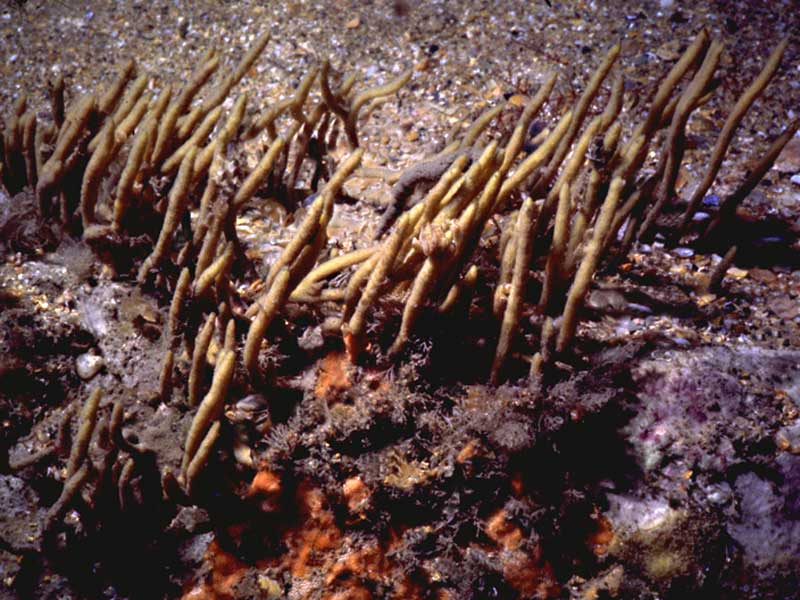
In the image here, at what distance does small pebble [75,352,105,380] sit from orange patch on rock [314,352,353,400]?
3.43ft

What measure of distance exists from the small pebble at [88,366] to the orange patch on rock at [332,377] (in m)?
1.05

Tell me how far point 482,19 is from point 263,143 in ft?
6.76

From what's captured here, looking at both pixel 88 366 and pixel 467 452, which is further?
pixel 88 366

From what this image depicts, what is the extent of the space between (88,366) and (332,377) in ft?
3.78

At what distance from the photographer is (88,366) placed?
245 centimetres

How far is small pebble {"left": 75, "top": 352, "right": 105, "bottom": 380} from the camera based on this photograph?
2.45 meters

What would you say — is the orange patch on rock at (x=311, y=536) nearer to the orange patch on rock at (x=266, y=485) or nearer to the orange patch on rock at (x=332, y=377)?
the orange patch on rock at (x=266, y=485)

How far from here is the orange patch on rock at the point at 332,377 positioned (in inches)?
80.7

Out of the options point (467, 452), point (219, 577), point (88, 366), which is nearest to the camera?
point (467, 452)

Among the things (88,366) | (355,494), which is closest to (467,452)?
(355,494)

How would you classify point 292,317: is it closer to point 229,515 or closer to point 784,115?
point 229,515

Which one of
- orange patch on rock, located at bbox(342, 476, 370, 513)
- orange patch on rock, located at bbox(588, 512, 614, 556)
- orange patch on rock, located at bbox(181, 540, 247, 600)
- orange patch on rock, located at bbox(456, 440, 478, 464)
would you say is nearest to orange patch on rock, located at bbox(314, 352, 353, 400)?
orange patch on rock, located at bbox(342, 476, 370, 513)

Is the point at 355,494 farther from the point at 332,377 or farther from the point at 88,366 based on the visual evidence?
the point at 88,366

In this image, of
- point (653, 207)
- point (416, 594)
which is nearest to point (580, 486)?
point (416, 594)
